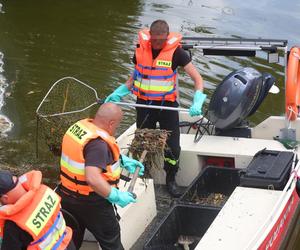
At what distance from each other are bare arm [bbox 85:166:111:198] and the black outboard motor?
2452 mm

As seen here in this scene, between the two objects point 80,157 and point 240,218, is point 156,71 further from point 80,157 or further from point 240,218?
point 80,157

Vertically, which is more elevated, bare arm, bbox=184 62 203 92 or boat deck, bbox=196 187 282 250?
bare arm, bbox=184 62 203 92

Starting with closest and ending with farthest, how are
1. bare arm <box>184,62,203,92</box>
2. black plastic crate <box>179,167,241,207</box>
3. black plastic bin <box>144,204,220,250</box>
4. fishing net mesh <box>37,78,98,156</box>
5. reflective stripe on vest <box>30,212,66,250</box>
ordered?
reflective stripe on vest <box>30,212,66,250</box>
black plastic bin <box>144,204,220,250</box>
bare arm <box>184,62,203,92</box>
black plastic crate <box>179,167,241,207</box>
fishing net mesh <box>37,78,98,156</box>

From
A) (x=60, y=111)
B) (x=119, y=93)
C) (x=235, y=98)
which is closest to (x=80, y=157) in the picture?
(x=119, y=93)

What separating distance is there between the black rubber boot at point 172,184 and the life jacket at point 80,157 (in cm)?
183

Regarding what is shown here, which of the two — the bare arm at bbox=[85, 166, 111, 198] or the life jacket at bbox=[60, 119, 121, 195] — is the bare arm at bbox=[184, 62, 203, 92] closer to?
the life jacket at bbox=[60, 119, 121, 195]

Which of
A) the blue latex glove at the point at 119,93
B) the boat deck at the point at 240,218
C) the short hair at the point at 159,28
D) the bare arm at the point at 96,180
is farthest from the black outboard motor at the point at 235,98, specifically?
the bare arm at the point at 96,180

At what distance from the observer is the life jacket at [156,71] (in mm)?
5449

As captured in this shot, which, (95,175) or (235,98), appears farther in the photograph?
(235,98)

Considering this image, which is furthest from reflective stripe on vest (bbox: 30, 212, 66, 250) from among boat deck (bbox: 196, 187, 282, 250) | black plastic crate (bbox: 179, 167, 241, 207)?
black plastic crate (bbox: 179, 167, 241, 207)

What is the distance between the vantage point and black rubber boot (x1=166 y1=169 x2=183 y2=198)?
578 centimetres

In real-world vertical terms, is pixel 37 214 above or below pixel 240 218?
above

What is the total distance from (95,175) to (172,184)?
222 cm

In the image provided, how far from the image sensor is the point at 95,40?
41.2ft
